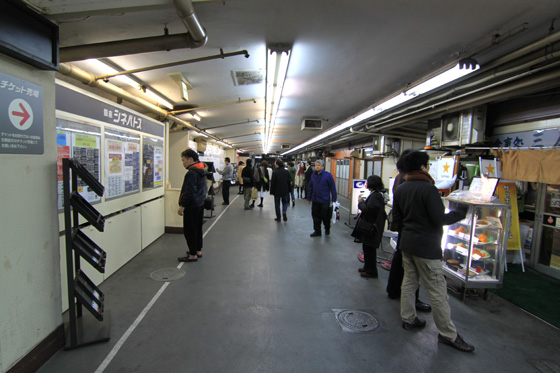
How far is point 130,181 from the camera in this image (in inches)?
173

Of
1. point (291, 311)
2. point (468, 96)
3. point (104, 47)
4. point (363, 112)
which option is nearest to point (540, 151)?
point (468, 96)

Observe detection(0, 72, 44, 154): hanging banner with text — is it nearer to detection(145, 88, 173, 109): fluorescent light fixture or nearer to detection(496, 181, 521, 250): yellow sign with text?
detection(145, 88, 173, 109): fluorescent light fixture

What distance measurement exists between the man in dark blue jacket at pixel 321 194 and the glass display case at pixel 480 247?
2.59 m

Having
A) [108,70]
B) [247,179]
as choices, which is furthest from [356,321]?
[247,179]

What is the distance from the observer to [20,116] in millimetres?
1959

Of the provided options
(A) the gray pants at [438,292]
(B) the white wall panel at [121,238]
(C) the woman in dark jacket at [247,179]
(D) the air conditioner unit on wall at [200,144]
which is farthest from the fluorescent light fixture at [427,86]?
(D) the air conditioner unit on wall at [200,144]

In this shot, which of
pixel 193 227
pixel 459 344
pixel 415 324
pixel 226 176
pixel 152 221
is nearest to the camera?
pixel 459 344

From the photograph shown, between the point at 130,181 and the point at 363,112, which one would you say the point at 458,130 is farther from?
the point at 130,181

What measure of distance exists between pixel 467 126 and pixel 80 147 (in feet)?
21.0

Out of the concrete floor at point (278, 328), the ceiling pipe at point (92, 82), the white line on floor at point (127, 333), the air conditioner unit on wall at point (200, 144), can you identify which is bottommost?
the white line on floor at point (127, 333)

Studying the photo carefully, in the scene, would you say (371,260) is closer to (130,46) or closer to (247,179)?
(130,46)

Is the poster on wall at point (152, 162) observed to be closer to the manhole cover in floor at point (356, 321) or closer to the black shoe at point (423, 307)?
the manhole cover in floor at point (356, 321)

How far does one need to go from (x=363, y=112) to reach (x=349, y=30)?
11.8 ft

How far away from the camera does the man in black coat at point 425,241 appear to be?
2.52 m
